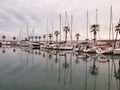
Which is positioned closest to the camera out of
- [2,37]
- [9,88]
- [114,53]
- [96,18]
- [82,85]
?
[9,88]

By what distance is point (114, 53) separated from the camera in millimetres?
48906

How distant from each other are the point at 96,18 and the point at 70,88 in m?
52.6

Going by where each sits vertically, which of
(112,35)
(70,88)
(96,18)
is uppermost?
(96,18)

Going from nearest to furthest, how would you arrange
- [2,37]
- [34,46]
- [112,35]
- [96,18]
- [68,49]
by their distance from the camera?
[112,35], [96,18], [68,49], [34,46], [2,37]

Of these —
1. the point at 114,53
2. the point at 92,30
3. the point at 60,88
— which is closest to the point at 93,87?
the point at 60,88

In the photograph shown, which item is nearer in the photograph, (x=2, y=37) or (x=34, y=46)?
(x=34, y=46)

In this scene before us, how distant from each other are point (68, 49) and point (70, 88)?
55.7 m

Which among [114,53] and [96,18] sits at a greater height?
[96,18]

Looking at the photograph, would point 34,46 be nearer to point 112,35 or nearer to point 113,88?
point 112,35

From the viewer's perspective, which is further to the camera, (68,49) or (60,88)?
(68,49)

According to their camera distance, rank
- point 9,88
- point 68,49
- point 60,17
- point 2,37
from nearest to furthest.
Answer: point 9,88
point 68,49
point 60,17
point 2,37

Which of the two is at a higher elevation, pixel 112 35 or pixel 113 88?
pixel 112 35

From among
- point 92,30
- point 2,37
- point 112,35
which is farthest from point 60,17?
point 2,37

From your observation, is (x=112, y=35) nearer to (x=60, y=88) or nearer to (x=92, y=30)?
(x=92, y=30)
